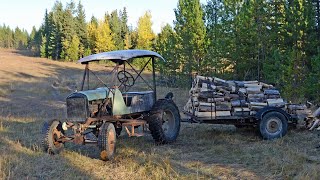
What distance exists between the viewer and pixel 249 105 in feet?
31.4

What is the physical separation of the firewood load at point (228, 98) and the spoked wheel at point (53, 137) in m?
3.66

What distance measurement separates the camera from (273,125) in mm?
9484

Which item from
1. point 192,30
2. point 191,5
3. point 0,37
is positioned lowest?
point 192,30

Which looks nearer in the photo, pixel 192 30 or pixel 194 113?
pixel 194 113

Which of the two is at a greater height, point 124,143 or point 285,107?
point 285,107

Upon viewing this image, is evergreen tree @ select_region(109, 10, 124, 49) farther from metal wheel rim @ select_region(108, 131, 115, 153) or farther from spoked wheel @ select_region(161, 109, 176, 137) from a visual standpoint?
metal wheel rim @ select_region(108, 131, 115, 153)

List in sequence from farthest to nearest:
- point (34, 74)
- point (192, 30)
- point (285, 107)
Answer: point (34, 74) → point (192, 30) → point (285, 107)

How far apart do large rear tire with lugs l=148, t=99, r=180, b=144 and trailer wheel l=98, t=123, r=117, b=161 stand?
62.7 inches

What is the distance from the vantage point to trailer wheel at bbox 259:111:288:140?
9.37m

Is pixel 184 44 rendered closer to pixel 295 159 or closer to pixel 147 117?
pixel 147 117

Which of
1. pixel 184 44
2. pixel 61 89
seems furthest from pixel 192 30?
pixel 61 89

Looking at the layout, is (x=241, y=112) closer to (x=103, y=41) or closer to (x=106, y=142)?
(x=106, y=142)

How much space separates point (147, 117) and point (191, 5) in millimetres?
17837

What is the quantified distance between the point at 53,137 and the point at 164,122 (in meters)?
3.05
